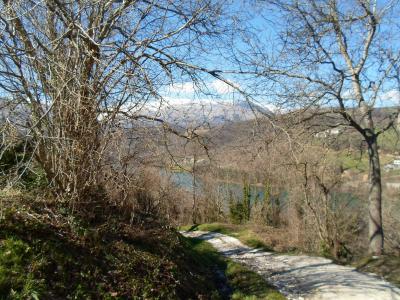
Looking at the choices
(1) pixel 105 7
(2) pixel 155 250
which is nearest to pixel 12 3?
(1) pixel 105 7

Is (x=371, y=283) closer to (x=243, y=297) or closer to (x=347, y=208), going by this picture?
(x=243, y=297)

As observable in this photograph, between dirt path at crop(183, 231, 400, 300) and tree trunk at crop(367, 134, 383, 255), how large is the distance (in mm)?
3167

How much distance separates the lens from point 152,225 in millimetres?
7887

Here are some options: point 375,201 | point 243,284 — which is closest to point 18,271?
point 243,284

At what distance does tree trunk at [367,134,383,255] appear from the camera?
1438 cm

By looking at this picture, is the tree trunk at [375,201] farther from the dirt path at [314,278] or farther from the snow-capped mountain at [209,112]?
the snow-capped mountain at [209,112]

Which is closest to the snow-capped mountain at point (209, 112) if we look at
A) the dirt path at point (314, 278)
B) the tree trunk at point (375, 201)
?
the dirt path at point (314, 278)

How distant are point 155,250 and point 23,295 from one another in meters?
2.99

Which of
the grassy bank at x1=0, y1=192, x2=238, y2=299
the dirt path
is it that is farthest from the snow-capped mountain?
the dirt path

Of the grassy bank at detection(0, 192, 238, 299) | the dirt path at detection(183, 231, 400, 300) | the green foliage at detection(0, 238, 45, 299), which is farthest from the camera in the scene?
the dirt path at detection(183, 231, 400, 300)

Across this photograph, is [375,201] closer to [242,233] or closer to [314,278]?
[314,278]

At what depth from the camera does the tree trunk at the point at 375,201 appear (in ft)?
47.2

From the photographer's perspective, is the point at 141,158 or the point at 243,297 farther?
the point at 243,297

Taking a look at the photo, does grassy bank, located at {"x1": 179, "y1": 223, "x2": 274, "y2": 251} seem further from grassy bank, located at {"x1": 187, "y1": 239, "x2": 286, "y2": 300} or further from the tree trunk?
grassy bank, located at {"x1": 187, "y1": 239, "x2": 286, "y2": 300}
